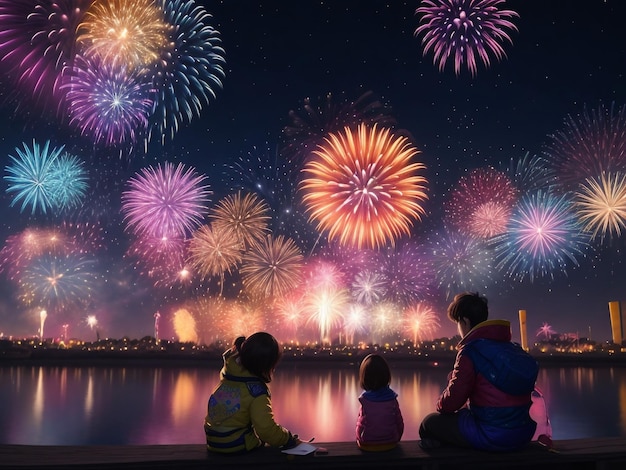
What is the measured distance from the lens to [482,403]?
18.9 ft

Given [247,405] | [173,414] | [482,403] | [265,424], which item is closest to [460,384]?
[482,403]

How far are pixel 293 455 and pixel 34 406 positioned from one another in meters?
27.1

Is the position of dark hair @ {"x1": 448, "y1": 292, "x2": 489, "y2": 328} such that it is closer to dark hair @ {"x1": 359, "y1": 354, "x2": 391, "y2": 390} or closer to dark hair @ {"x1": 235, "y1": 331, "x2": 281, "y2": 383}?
dark hair @ {"x1": 359, "y1": 354, "x2": 391, "y2": 390}

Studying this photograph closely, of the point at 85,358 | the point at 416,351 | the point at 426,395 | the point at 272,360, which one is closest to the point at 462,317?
the point at 272,360

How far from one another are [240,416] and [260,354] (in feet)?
2.20

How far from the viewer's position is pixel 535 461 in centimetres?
580

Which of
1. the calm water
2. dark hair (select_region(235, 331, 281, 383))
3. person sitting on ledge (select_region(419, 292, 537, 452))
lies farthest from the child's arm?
the calm water

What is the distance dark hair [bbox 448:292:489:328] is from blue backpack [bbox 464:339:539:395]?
13.8 inches

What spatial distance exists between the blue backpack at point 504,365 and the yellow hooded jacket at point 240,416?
2113mm

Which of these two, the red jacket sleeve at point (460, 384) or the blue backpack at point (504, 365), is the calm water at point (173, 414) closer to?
the red jacket sleeve at point (460, 384)

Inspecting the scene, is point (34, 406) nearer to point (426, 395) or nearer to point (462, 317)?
point (426, 395)

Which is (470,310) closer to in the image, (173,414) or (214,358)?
(173,414)

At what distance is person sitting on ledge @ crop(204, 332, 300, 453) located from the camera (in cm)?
575

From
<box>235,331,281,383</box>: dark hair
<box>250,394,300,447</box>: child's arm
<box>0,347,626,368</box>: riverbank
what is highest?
<box>235,331,281,383</box>: dark hair
